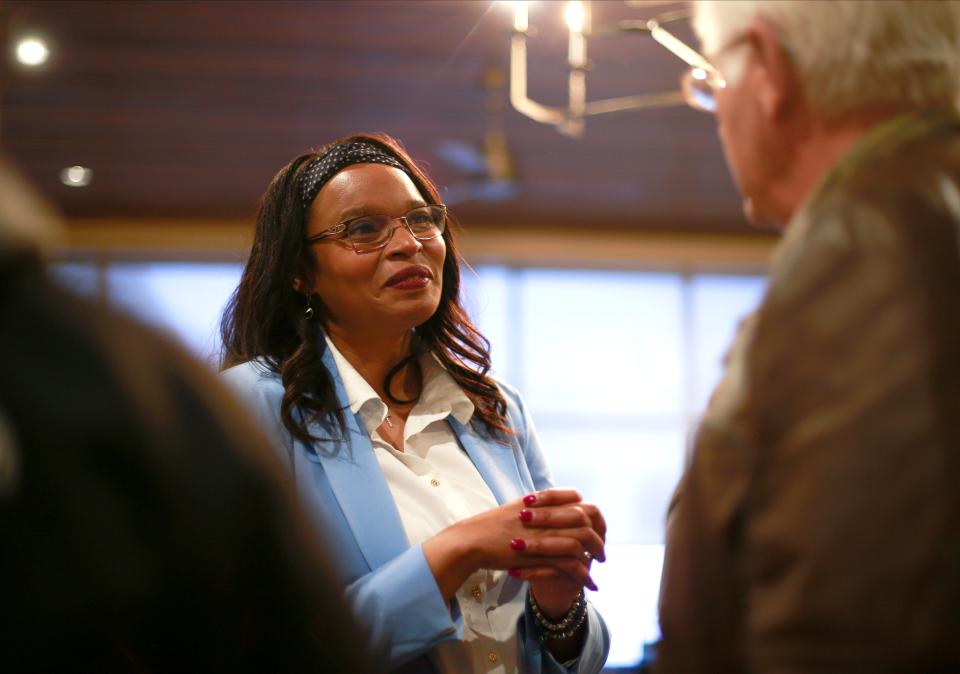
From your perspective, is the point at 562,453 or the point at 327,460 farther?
the point at 562,453

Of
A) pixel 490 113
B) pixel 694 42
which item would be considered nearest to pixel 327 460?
pixel 694 42

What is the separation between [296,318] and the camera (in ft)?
6.02

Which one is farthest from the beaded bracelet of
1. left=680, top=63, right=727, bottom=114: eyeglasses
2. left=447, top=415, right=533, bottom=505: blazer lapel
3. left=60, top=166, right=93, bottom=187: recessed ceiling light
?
left=60, top=166, right=93, bottom=187: recessed ceiling light

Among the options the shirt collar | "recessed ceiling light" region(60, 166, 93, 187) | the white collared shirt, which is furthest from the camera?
"recessed ceiling light" region(60, 166, 93, 187)

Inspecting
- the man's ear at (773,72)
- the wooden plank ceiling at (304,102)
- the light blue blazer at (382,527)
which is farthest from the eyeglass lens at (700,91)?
the wooden plank ceiling at (304,102)

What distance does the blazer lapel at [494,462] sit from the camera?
1679 millimetres

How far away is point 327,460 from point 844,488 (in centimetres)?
96

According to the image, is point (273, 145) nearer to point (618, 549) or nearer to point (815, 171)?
point (618, 549)

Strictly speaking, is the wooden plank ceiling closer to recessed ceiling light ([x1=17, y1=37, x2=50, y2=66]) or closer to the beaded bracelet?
recessed ceiling light ([x1=17, y1=37, x2=50, y2=66])

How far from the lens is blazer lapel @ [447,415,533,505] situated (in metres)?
1.68

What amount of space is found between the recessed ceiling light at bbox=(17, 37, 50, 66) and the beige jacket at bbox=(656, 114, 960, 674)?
385 cm

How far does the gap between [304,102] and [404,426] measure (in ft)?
11.2

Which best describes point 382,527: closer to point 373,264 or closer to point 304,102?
point 373,264

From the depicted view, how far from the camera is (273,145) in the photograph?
5.44m
